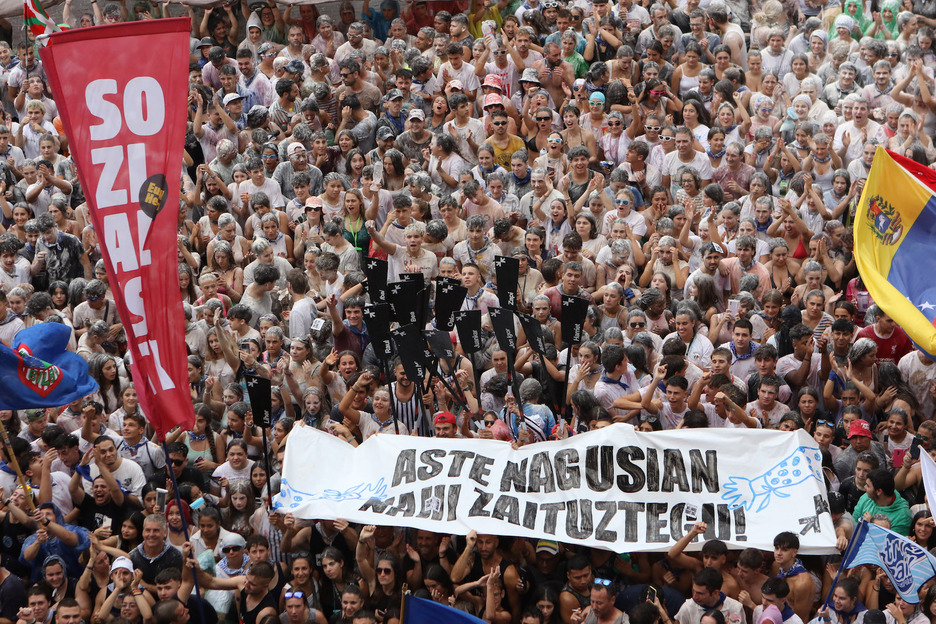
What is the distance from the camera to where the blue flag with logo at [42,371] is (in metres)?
11.0

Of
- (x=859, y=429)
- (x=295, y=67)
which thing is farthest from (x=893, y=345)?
(x=295, y=67)

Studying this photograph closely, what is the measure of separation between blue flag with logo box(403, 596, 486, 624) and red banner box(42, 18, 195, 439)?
2006mm

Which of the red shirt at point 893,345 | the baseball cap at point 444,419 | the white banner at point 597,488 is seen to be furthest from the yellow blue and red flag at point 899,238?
the baseball cap at point 444,419

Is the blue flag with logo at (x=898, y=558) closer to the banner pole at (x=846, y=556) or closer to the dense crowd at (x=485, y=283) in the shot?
the banner pole at (x=846, y=556)

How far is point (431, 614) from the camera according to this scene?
29.0ft

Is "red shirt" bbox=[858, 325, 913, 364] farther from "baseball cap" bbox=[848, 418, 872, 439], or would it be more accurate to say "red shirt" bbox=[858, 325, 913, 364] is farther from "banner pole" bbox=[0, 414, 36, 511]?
"banner pole" bbox=[0, 414, 36, 511]

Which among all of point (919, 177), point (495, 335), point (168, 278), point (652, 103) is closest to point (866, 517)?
point (919, 177)

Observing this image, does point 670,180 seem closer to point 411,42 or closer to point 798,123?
point 798,123

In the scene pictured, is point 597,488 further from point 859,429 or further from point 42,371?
point 42,371

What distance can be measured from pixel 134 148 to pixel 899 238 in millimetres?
5669

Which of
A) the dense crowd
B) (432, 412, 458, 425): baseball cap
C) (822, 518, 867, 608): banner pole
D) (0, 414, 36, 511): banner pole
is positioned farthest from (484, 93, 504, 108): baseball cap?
(822, 518, 867, 608): banner pole

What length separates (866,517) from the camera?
9.93m

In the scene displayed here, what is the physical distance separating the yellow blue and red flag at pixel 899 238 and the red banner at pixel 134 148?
16.7 ft

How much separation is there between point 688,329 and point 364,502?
321cm
